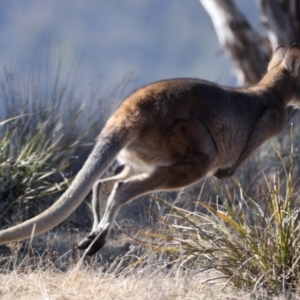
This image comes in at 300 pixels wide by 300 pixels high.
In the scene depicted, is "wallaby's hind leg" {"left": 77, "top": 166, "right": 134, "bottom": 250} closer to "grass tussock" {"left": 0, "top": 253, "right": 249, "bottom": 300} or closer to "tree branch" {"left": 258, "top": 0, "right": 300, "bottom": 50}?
"grass tussock" {"left": 0, "top": 253, "right": 249, "bottom": 300}

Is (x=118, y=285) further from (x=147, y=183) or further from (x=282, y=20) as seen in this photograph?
(x=282, y=20)

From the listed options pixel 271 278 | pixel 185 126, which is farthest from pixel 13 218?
pixel 271 278

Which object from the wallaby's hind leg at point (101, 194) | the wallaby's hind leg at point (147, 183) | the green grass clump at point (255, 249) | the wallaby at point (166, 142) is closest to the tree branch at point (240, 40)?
the wallaby at point (166, 142)

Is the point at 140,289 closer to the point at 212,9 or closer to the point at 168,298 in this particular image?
the point at 168,298

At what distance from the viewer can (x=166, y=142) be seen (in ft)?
21.7

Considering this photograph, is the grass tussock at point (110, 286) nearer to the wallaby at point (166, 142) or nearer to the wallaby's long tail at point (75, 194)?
the wallaby at point (166, 142)

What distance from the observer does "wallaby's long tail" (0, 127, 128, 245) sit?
5230mm

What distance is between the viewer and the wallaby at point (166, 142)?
602 centimetres

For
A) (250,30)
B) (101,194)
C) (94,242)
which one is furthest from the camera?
(250,30)

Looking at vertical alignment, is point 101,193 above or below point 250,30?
above

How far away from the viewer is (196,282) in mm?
6195

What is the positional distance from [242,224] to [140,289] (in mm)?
1184

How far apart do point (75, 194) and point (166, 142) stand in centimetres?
122

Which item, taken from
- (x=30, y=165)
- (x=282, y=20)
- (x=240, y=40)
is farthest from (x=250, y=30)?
(x=30, y=165)
